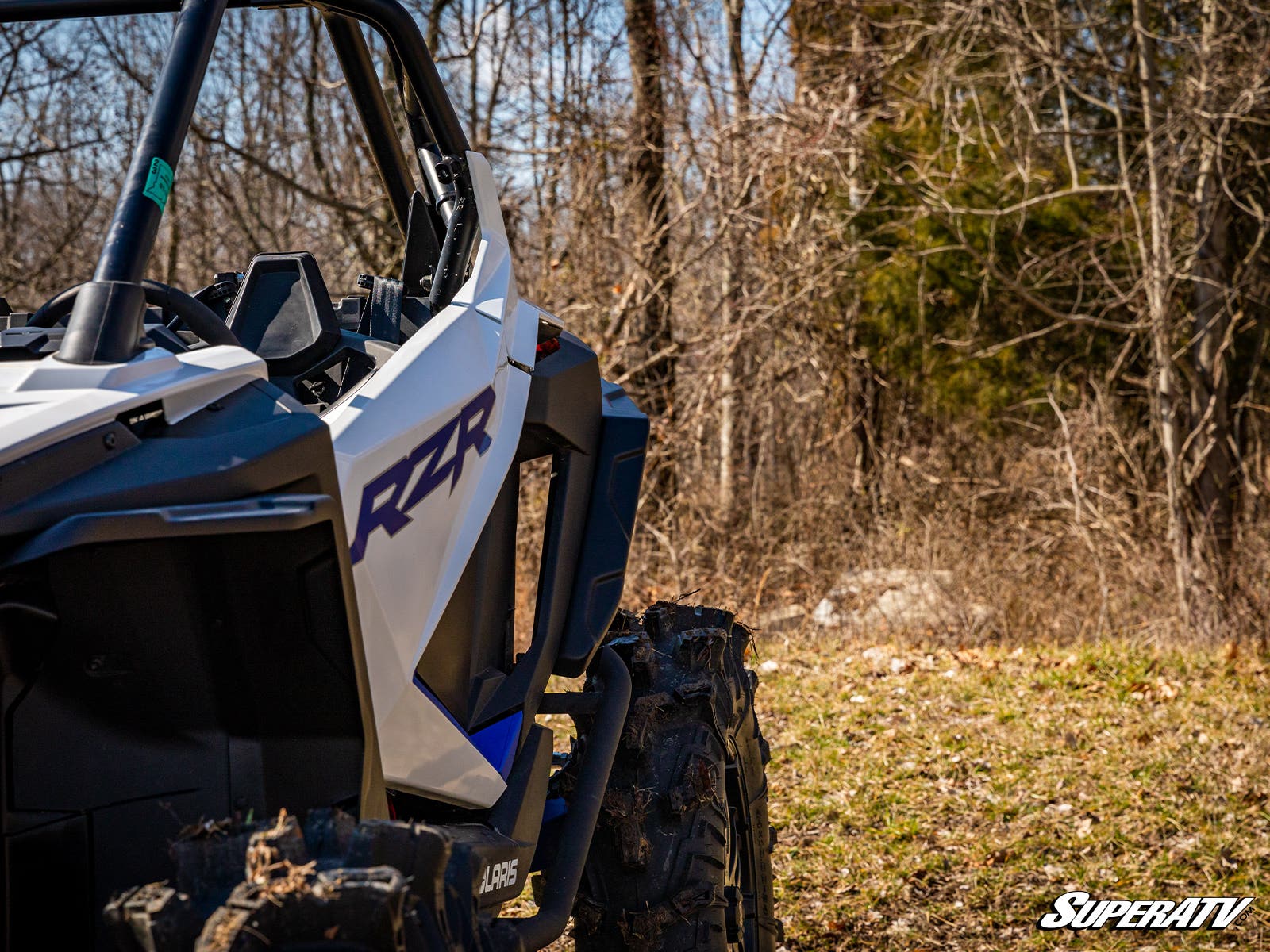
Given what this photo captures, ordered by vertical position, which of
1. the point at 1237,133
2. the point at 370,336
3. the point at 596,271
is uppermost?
the point at 1237,133

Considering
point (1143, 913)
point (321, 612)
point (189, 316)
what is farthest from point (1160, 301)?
point (321, 612)

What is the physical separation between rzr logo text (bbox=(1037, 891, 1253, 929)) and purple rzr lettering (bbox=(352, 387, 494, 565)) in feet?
7.42

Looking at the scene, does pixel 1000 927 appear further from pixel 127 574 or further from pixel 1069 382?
pixel 1069 382

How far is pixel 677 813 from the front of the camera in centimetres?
244

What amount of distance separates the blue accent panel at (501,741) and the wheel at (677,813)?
0.96 feet

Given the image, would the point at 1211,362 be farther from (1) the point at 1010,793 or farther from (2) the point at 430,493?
(2) the point at 430,493

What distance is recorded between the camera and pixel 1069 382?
32.2 feet

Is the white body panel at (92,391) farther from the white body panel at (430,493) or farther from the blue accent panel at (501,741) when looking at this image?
the blue accent panel at (501,741)

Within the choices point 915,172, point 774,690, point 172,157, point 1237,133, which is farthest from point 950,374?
point 172,157

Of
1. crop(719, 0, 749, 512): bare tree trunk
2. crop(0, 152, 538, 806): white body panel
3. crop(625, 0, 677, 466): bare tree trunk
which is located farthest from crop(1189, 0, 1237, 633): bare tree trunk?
crop(0, 152, 538, 806): white body panel

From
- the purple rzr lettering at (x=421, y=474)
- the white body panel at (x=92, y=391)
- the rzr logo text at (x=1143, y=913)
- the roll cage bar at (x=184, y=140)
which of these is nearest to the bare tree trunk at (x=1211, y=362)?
the rzr logo text at (x=1143, y=913)

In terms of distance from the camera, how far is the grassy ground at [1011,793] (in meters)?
3.52

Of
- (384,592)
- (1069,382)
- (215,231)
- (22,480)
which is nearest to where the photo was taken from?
(22,480)

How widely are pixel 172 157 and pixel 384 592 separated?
601 millimetres
